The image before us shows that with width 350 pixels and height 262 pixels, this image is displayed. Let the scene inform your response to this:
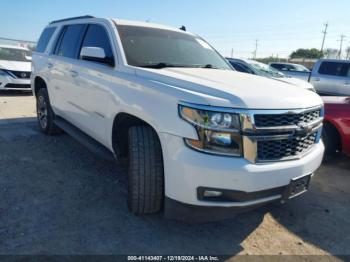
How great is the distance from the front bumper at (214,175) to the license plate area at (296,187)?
65 millimetres

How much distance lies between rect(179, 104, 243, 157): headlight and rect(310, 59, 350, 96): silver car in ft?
33.4

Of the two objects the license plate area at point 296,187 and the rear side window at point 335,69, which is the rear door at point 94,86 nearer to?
the license plate area at point 296,187

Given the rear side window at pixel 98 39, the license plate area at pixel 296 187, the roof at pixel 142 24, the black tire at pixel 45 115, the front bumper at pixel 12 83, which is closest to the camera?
the license plate area at pixel 296 187

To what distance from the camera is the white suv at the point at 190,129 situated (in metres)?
2.53

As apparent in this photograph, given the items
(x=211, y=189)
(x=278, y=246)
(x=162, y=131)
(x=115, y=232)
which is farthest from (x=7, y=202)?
(x=278, y=246)

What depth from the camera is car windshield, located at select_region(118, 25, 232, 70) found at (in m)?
3.65

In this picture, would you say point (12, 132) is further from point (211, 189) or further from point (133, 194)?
Result: point (211, 189)

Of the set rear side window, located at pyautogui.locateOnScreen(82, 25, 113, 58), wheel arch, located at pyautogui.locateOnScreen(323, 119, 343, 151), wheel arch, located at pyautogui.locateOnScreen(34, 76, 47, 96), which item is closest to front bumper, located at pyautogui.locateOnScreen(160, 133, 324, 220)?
rear side window, located at pyautogui.locateOnScreen(82, 25, 113, 58)

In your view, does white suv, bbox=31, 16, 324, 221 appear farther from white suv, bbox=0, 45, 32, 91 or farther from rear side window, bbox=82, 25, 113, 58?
white suv, bbox=0, 45, 32, 91

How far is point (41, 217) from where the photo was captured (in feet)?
10.4

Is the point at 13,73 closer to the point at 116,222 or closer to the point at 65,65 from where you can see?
the point at 65,65

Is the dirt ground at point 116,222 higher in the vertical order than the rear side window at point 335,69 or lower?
lower

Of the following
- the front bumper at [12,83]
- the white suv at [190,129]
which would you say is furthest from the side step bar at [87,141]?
the front bumper at [12,83]

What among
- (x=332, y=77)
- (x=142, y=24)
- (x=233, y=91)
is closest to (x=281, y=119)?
(x=233, y=91)
